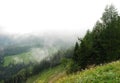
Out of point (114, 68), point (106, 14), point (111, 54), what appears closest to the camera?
point (114, 68)

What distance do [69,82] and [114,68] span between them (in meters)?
3.62

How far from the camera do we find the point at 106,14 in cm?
6844

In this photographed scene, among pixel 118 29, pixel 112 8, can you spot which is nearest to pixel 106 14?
pixel 112 8

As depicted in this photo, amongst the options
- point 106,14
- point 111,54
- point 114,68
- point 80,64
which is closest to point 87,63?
point 80,64

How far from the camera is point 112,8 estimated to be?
69250 millimetres

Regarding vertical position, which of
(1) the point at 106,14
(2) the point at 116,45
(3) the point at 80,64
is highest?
(1) the point at 106,14

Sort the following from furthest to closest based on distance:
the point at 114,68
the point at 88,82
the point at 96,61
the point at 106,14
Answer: the point at 106,14 < the point at 96,61 < the point at 114,68 < the point at 88,82

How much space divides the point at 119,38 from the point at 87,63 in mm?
8916

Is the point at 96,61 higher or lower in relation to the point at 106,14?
lower

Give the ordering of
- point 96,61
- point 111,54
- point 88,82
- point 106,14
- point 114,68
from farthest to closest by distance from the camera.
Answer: point 106,14, point 96,61, point 111,54, point 114,68, point 88,82

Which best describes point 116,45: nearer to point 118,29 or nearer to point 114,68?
point 118,29

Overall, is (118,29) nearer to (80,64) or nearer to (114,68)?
(80,64)

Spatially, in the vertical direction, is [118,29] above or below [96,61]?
above

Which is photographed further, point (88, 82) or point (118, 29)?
point (118, 29)
